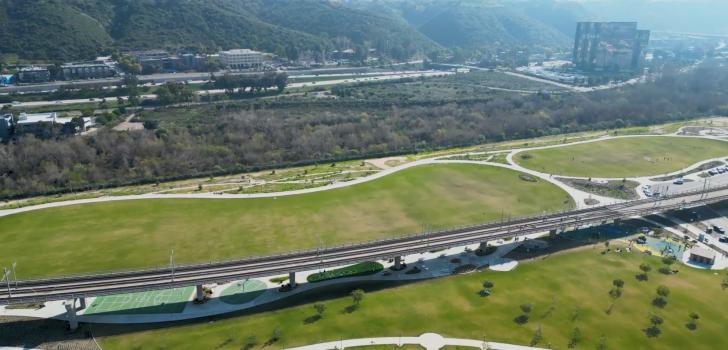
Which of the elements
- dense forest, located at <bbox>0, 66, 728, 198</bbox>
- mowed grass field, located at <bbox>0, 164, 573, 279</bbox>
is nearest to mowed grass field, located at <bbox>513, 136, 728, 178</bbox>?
mowed grass field, located at <bbox>0, 164, 573, 279</bbox>

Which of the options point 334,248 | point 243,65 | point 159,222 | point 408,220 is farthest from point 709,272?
point 243,65

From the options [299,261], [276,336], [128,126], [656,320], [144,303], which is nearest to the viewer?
[276,336]

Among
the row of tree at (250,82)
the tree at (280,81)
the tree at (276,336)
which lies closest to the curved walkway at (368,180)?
the tree at (276,336)

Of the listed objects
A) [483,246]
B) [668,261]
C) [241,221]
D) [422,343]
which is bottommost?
[422,343]

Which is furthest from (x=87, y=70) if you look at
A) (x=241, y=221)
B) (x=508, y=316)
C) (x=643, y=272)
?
(x=643, y=272)

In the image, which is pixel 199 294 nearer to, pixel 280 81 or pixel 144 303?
pixel 144 303

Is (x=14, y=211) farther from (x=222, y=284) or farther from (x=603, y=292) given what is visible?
(x=603, y=292)

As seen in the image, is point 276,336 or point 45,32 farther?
point 45,32
